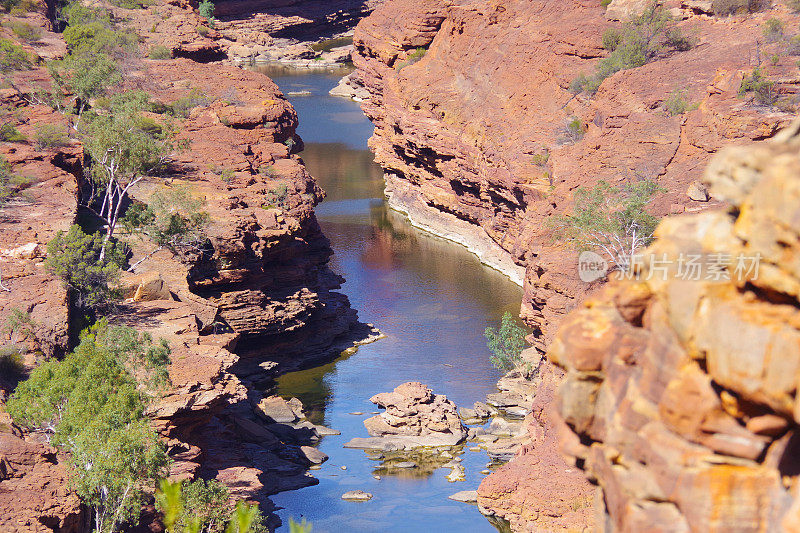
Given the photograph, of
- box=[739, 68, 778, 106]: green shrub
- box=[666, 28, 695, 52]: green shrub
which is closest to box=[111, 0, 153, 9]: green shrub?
box=[666, 28, 695, 52]: green shrub

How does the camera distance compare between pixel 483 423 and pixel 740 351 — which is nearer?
pixel 740 351

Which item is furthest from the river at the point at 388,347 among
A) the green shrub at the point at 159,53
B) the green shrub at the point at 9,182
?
the green shrub at the point at 159,53

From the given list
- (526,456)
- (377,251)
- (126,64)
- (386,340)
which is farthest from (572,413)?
(126,64)

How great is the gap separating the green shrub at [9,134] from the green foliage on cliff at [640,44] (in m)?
36.1

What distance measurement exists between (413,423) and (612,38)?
112 ft

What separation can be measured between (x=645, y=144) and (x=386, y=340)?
19.1 metres

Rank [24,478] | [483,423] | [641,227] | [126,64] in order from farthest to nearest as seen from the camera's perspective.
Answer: [126,64] < [483,423] < [641,227] < [24,478]

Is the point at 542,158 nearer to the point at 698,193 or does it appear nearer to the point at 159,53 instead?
the point at 698,193

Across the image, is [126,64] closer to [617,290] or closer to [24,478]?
[24,478]

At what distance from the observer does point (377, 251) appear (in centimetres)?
6562

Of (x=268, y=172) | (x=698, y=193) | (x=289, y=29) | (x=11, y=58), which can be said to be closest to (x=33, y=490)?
(x=698, y=193)

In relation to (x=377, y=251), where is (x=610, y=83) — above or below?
above

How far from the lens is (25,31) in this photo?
6838 centimetres

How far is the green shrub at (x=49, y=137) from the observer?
149 feet
